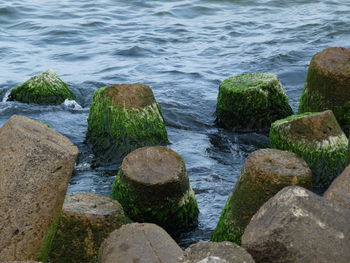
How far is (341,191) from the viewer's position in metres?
4.20

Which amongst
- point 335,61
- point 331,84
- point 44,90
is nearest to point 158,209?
point 331,84

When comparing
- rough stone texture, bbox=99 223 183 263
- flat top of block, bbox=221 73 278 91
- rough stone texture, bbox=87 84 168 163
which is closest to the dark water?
rough stone texture, bbox=87 84 168 163

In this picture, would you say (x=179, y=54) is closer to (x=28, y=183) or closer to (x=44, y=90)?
(x=44, y=90)

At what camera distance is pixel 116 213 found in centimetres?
529

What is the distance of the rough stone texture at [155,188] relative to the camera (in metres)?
6.14

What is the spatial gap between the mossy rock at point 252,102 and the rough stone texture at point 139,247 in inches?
179

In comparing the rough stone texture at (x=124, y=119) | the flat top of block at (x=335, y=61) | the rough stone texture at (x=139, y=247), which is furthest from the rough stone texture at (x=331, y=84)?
the rough stone texture at (x=139, y=247)

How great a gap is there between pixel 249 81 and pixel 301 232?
5.44 m

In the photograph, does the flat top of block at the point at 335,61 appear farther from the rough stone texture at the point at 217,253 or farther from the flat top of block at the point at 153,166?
the rough stone texture at the point at 217,253

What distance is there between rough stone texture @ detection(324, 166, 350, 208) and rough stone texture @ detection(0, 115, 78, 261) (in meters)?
1.41

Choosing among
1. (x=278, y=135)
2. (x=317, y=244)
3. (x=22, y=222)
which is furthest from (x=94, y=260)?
(x=278, y=135)

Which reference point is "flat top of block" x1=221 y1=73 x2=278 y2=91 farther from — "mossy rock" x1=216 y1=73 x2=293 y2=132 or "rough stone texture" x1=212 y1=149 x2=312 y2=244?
"rough stone texture" x1=212 y1=149 x2=312 y2=244

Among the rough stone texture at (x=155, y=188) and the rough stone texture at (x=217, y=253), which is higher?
the rough stone texture at (x=217, y=253)

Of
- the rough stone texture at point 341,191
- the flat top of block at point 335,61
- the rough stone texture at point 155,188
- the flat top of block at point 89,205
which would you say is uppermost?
the rough stone texture at point 341,191
